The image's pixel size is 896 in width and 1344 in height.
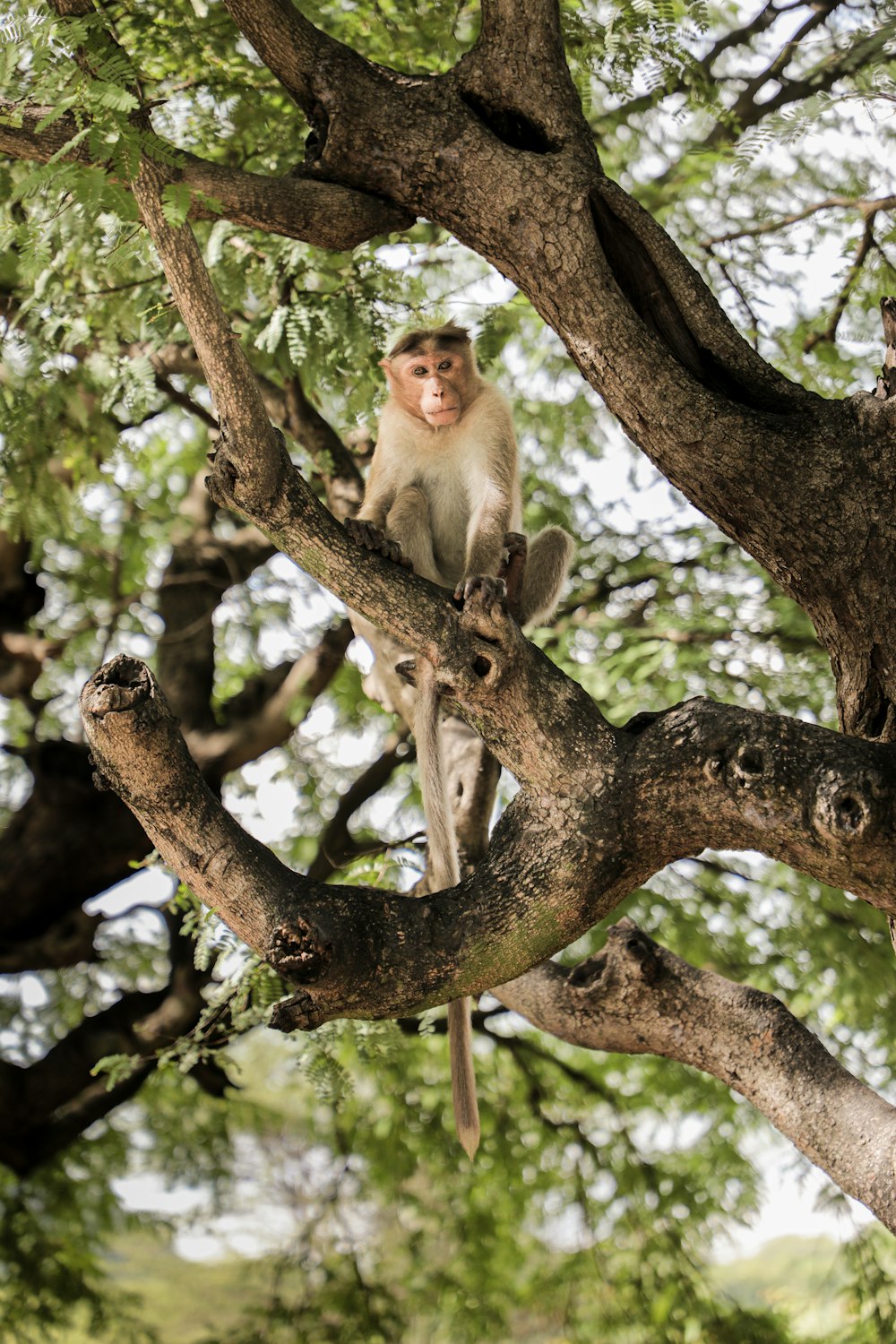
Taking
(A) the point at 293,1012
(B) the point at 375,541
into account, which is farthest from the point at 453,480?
(A) the point at 293,1012

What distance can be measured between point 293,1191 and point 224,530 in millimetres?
4658

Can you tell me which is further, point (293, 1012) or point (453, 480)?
point (453, 480)

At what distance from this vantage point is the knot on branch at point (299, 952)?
269 centimetres

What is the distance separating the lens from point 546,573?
4391 millimetres

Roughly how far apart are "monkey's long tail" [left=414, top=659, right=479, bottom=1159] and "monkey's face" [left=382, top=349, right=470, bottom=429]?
1064 mm

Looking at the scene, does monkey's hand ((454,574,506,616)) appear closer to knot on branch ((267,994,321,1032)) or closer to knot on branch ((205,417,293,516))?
knot on branch ((205,417,293,516))

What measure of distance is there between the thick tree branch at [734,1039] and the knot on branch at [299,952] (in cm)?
117

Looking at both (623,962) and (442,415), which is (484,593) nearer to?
(623,962)

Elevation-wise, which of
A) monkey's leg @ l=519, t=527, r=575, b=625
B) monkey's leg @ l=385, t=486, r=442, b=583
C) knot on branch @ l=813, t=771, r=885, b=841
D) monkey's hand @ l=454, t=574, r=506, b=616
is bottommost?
knot on branch @ l=813, t=771, r=885, b=841

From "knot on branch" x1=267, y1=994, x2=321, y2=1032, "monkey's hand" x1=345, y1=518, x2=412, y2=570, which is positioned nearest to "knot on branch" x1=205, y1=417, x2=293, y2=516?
"monkey's hand" x1=345, y1=518, x2=412, y2=570

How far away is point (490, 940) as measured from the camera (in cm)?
290

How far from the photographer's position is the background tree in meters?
2.89

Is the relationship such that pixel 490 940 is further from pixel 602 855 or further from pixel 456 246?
pixel 456 246

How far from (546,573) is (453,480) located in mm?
490
